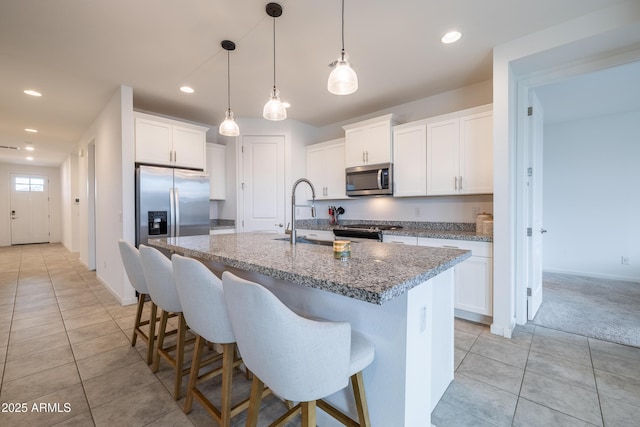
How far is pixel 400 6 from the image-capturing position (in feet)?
6.56

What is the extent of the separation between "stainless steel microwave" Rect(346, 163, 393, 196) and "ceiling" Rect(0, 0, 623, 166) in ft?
3.01

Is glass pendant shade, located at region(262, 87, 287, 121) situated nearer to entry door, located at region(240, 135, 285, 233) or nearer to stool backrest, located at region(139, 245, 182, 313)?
stool backrest, located at region(139, 245, 182, 313)

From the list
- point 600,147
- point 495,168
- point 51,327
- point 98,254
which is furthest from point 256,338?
point 600,147

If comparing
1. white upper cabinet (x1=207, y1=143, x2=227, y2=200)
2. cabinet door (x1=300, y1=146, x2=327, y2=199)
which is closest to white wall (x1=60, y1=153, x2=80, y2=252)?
white upper cabinet (x1=207, y1=143, x2=227, y2=200)

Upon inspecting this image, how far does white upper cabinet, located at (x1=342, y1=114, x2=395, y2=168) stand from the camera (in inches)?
143

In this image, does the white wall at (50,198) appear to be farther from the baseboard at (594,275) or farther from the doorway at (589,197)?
the baseboard at (594,275)

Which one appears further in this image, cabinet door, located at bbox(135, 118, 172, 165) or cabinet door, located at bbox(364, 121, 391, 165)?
cabinet door, located at bbox(364, 121, 391, 165)

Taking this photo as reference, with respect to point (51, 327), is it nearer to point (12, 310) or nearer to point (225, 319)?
point (12, 310)

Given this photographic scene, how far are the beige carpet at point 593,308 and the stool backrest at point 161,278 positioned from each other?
3.29 metres

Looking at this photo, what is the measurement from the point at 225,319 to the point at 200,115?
392cm

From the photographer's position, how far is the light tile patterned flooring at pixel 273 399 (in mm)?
1551

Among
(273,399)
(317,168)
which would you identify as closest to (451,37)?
(317,168)

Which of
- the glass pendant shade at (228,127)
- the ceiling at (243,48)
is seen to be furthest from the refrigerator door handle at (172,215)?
the glass pendant shade at (228,127)

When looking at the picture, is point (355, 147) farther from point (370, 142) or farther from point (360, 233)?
point (360, 233)
